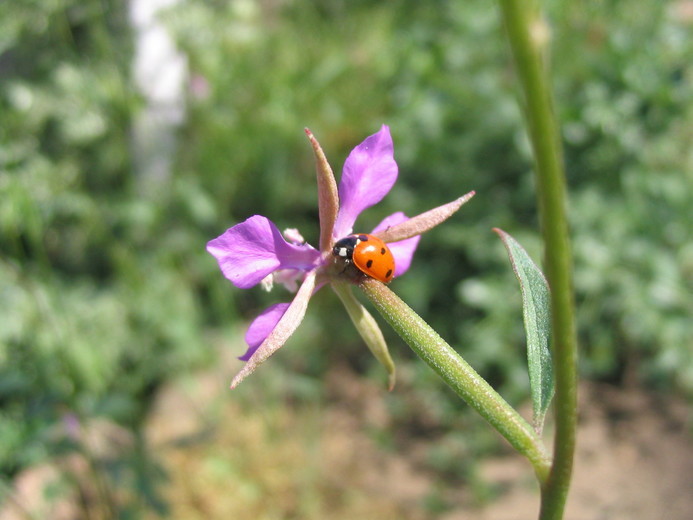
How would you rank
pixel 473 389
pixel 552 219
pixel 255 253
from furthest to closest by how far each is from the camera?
pixel 255 253, pixel 473 389, pixel 552 219

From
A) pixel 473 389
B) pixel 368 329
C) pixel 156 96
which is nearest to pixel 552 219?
pixel 473 389

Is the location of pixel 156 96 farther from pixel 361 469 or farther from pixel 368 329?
pixel 368 329

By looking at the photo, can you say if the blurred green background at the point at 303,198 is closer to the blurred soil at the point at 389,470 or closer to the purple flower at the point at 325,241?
the blurred soil at the point at 389,470

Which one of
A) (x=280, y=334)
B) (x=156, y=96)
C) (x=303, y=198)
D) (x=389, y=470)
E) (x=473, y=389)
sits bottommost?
(x=389, y=470)

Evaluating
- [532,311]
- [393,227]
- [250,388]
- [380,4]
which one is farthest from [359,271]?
[380,4]

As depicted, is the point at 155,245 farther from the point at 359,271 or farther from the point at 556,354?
the point at 556,354

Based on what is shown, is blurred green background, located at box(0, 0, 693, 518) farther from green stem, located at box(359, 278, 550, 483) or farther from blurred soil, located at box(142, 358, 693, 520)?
green stem, located at box(359, 278, 550, 483)

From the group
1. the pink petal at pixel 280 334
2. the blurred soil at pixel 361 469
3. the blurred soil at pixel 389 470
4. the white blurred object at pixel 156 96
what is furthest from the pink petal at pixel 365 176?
the white blurred object at pixel 156 96

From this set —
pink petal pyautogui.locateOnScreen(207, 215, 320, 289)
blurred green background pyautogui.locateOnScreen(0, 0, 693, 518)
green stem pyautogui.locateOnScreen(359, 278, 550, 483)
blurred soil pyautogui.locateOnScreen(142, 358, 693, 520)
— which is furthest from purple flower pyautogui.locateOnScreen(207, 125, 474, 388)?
blurred soil pyautogui.locateOnScreen(142, 358, 693, 520)
